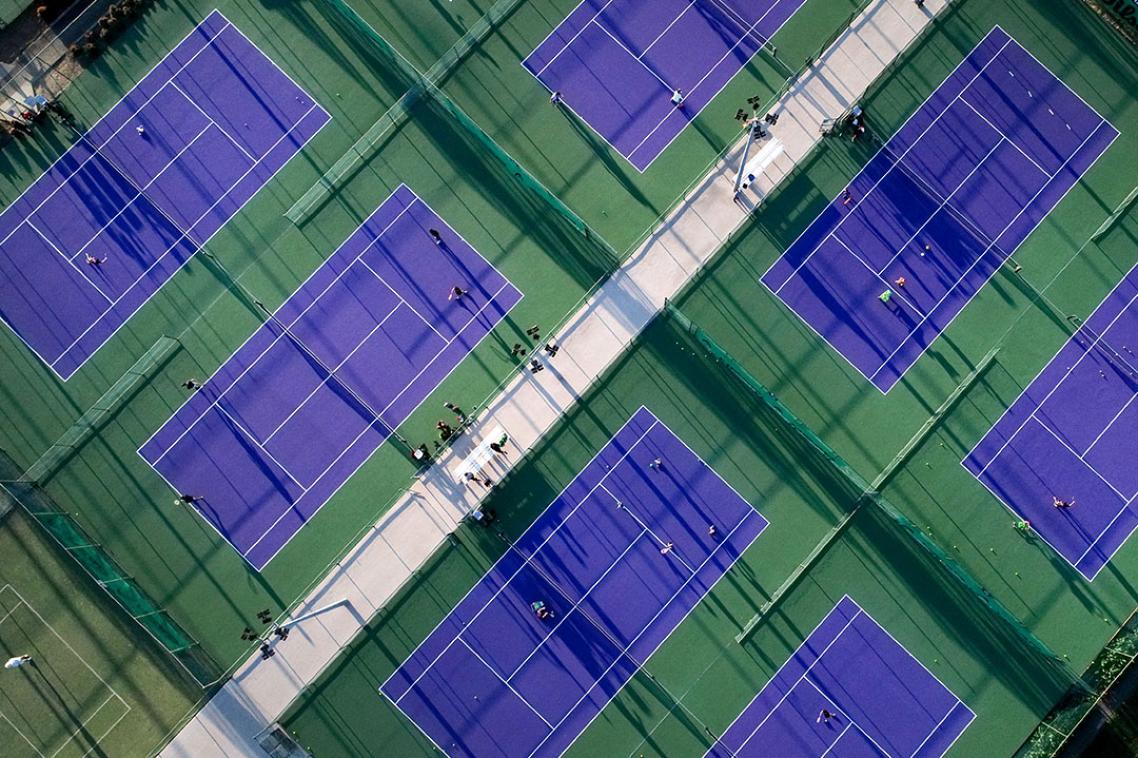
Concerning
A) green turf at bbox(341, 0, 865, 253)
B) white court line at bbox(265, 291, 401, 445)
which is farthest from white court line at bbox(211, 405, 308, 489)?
green turf at bbox(341, 0, 865, 253)

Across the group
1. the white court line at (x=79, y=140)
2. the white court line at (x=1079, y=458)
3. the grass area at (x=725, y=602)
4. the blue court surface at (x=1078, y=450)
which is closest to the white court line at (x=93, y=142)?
the white court line at (x=79, y=140)

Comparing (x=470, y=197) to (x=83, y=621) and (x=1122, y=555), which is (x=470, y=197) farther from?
(x=1122, y=555)

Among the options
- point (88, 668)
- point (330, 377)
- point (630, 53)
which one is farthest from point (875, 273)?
point (88, 668)

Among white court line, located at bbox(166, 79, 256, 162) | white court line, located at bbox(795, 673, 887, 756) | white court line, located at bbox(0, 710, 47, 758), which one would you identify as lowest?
white court line, located at bbox(0, 710, 47, 758)

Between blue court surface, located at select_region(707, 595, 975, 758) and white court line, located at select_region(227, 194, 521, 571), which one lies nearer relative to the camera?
blue court surface, located at select_region(707, 595, 975, 758)

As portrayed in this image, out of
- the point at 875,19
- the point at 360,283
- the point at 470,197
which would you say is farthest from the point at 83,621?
the point at 875,19

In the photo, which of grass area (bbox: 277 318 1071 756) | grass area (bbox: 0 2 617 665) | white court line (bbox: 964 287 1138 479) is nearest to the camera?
grass area (bbox: 277 318 1071 756)

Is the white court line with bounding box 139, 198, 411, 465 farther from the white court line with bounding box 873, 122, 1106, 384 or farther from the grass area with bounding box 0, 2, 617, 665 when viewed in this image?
the white court line with bounding box 873, 122, 1106, 384

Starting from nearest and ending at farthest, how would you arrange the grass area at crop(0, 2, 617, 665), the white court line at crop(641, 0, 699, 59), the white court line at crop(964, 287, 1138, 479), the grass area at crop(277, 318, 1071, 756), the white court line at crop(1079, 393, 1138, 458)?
the grass area at crop(277, 318, 1071, 756)
the grass area at crop(0, 2, 617, 665)
the white court line at crop(964, 287, 1138, 479)
the white court line at crop(1079, 393, 1138, 458)
the white court line at crop(641, 0, 699, 59)
